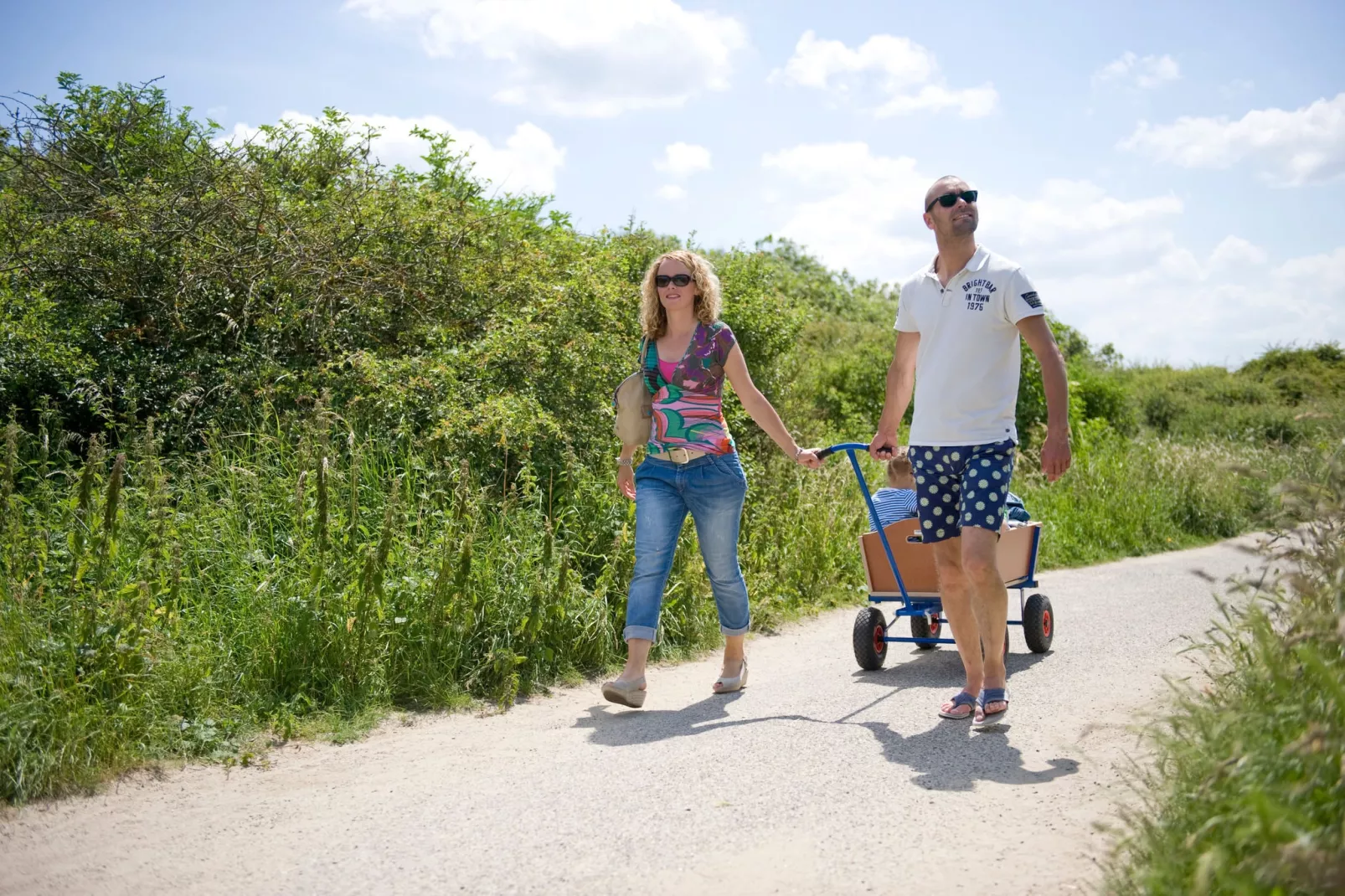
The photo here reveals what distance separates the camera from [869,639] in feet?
22.1

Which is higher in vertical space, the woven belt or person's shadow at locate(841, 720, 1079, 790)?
the woven belt

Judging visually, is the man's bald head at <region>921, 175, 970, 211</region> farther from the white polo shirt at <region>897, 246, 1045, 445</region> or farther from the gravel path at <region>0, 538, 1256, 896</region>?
the gravel path at <region>0, 538, 1256, 896</region>

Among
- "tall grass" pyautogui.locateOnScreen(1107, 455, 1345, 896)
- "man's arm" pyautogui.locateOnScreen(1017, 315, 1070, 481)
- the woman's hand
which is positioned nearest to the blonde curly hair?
the woman's hand

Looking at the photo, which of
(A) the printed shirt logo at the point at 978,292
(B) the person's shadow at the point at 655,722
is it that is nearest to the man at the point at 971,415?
(A) the printed shirt logo at the point at 978,292

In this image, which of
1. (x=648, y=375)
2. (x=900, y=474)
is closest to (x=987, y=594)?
(x=900, y=474)

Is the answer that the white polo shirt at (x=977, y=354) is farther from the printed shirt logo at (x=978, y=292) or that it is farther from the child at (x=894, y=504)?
the child at (x=894, y=504)

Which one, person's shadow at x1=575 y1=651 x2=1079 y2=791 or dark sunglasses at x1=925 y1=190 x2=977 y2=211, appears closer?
person's shadow at x1=575 y1=651 x2=1079 y2=791

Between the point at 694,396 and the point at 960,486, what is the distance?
142 cm

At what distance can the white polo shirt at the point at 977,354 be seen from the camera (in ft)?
17.2

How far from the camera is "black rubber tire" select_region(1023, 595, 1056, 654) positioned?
279 inches

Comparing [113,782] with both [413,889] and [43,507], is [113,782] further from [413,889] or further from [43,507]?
[43,507]

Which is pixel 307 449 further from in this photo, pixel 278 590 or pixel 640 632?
pixel 640 632

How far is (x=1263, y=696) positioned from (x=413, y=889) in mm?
2686

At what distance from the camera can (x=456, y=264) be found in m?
9.48
